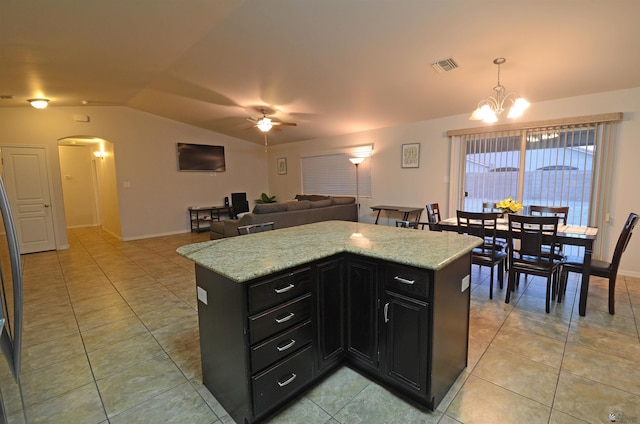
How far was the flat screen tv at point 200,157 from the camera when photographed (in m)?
7.24

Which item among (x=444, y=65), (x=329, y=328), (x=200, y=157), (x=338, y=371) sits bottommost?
(x=338, y=371)

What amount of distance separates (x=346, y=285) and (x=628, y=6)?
308cm

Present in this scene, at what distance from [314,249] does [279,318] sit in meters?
0.47

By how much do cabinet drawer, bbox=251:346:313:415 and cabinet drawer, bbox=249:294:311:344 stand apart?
0.20 metres

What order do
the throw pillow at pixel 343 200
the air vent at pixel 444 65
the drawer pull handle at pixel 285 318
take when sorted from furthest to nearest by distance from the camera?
the throw pillow at pixel 343 200, the air vent at pixel 444 65, the drawer pull handle at pixel 285 318

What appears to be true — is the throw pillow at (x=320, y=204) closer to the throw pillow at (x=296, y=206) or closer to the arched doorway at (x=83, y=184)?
the throw pillow at (x=296, y=206)

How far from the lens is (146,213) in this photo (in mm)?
6816

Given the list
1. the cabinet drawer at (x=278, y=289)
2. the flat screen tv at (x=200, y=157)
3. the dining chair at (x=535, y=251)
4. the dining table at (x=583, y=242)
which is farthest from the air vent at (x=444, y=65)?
the flat screen tv at (x=200, y=157)

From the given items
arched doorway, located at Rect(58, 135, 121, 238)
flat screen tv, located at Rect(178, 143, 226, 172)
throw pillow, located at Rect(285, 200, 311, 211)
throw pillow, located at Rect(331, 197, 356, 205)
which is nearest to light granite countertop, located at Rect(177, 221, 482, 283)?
throw pillow, located at Rect(285, 200, 311, 211)

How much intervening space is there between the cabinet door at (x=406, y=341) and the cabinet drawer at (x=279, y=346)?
48 cm

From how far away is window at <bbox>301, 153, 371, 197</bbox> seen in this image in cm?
682

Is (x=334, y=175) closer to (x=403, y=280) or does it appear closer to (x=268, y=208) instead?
(x=268, y=208)

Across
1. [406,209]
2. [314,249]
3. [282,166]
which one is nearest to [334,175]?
[282,166]

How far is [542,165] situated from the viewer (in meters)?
4.36
